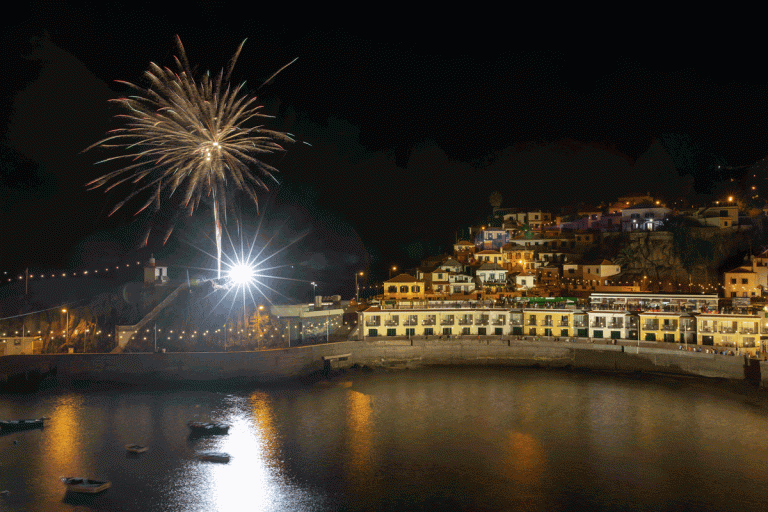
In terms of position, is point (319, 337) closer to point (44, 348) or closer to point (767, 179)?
point (44, 348)

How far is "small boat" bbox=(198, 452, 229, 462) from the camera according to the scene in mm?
17503

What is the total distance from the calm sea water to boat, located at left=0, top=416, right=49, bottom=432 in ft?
1.75

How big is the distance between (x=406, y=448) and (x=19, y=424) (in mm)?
15203

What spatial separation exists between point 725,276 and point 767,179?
13998 mm

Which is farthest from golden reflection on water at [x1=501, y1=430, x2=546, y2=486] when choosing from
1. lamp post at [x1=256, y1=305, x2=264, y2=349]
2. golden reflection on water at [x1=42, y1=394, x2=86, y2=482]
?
lamp post at [x1=256, y1=305, x2=264, y2=349]

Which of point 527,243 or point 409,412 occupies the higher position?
point 527,243

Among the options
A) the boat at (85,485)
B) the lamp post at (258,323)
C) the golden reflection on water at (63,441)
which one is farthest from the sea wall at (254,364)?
the boat at (85,485)

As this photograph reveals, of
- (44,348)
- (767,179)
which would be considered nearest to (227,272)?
(44,348)

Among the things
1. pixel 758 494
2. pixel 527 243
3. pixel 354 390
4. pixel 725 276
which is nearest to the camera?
pixel 758 494

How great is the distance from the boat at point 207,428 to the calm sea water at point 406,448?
1.26 feet

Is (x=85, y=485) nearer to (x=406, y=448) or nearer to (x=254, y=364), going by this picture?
(x=406, y=448)

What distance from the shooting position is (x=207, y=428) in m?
19.8

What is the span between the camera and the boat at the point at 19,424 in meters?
20.3

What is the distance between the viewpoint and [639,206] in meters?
46.2
